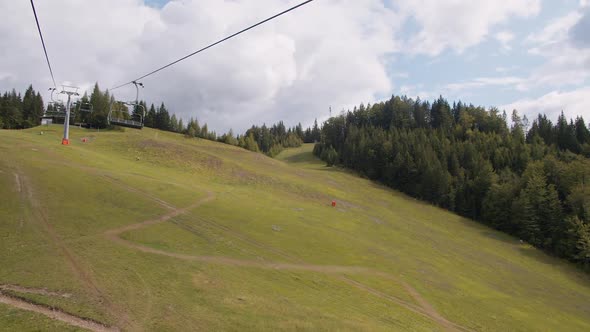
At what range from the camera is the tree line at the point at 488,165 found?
239ft

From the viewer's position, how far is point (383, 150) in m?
118

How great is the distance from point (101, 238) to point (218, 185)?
111ft

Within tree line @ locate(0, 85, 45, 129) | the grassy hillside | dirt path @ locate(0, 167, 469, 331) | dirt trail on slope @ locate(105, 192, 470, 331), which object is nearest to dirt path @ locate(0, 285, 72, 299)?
dirt path @ locate(0, 167, 469, 331)

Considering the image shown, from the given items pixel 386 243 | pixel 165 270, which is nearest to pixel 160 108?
pixel 386 243

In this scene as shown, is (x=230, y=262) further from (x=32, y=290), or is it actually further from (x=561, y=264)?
(x=561, y=264)

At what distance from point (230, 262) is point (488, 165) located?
93575mm

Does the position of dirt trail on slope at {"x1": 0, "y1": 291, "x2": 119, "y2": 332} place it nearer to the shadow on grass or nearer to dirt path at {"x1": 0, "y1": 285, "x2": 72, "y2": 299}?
dirt path at {"x1": 0, "y1": 285, "x2": 72, "y2": 299}

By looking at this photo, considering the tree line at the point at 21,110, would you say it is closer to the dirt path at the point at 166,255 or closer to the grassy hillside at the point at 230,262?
the grassy hillside at the point at 230,262

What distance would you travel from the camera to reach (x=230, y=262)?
27.9 meters

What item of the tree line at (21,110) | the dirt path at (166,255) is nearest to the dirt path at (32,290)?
the dirt path at (166,255)

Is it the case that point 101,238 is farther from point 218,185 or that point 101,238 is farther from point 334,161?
point 334,161

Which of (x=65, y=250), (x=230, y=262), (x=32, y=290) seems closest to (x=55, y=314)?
(x=32, y=290)

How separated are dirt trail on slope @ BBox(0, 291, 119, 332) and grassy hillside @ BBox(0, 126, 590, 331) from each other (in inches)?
4.2

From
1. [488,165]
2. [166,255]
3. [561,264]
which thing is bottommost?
[561,264]
